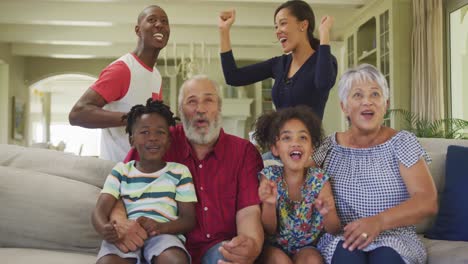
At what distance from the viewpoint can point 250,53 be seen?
1065 cm

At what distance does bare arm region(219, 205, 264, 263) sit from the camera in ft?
6.41

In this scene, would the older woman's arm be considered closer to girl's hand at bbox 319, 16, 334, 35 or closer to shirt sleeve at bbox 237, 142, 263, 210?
shirt sleeve at bbox 237, 142, 263, 210

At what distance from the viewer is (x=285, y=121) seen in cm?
218

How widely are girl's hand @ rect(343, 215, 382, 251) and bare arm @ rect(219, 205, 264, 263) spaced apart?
33 centimetres

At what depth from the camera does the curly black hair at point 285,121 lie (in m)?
2.18

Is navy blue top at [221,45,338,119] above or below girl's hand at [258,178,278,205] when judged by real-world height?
above

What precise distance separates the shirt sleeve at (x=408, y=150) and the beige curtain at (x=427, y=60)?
4.10 metres

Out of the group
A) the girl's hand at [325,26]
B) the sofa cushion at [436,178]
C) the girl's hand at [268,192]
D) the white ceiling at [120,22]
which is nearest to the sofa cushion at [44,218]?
the girl's hand at [268,192]

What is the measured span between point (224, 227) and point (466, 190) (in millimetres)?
1096

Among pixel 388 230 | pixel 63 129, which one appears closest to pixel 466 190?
pixel 388 230

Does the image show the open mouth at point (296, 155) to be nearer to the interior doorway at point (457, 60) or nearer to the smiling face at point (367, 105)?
the smiling face at point (367, 105)

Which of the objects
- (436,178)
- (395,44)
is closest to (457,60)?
(395,44)

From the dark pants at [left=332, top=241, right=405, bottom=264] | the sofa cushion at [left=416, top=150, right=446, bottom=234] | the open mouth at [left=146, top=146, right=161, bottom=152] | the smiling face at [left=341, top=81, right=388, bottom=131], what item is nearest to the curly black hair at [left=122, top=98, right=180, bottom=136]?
the open mouth at [left=146, top=146, right=161, bottom=152]

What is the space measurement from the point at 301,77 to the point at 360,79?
0.47m
